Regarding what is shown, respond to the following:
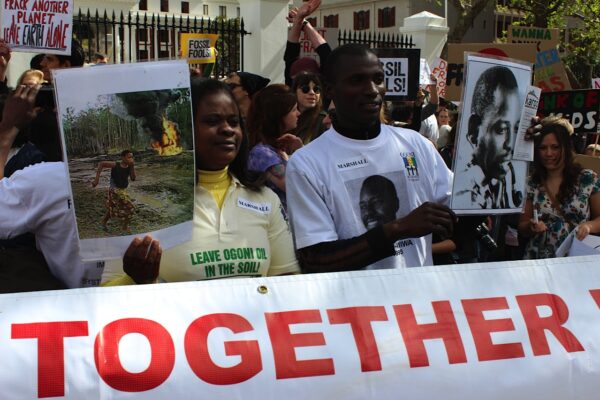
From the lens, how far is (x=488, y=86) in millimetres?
3254

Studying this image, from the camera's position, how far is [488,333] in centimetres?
293

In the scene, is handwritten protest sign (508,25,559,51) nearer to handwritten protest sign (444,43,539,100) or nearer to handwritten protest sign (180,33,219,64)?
handwritten protest sign (444,43,539,100)

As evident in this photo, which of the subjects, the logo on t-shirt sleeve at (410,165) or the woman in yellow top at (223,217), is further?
the logo on t-shirt sleeve at (410,165)

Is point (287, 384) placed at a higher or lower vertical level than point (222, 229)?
lower

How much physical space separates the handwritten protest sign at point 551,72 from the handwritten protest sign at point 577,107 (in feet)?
3.35

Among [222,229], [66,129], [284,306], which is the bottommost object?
[284,306]

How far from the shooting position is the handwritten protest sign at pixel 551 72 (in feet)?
24.4

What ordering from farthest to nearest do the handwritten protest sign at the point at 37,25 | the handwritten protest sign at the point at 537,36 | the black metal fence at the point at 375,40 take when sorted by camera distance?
1. the black metal fence at the point at 375,40
2. the handwritten protest sign at the point at 537,36
3. the handwritten protest sign at the point at 37,25

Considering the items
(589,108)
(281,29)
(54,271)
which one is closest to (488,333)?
(54,271)

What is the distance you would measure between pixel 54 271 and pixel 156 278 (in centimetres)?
61

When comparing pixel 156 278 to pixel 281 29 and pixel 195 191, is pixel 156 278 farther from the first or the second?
pixel 281 29

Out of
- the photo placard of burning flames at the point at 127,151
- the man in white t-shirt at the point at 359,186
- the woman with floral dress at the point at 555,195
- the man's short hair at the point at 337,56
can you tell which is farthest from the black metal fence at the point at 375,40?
the photo placard of burning flames at the point at 127,151

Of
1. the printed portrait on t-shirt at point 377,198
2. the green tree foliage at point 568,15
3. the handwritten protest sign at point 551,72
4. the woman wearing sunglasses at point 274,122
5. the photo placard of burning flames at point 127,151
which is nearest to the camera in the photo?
the photo placard of burning flames at point 127,151

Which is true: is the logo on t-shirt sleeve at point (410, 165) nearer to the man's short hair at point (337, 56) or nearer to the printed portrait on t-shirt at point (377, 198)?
the printed portrait on t-shirt at point (377, 198)
